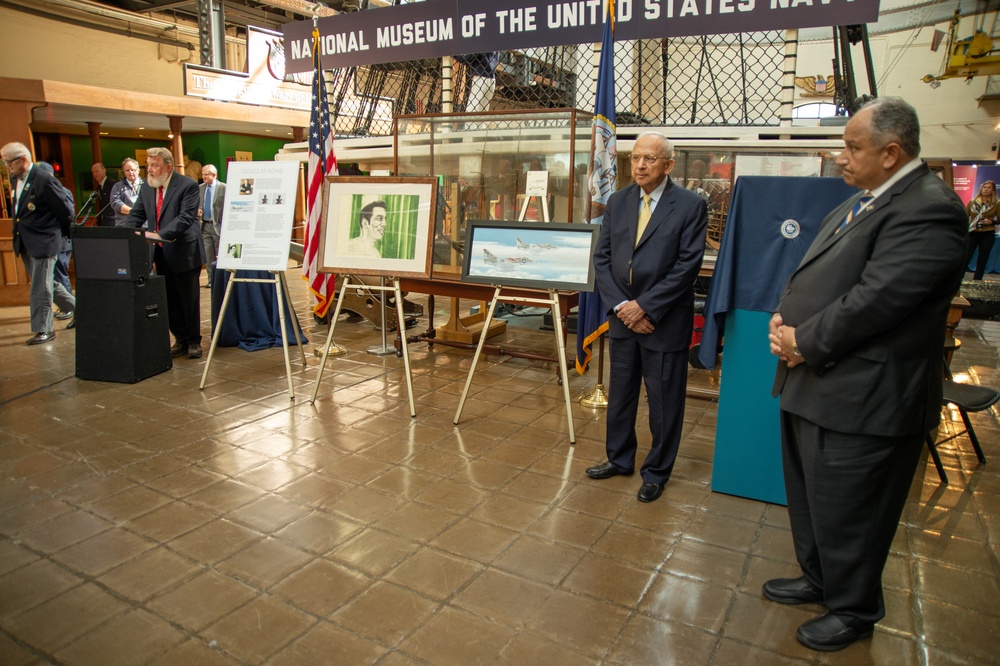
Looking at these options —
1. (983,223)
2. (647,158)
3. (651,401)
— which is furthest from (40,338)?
(983,223)

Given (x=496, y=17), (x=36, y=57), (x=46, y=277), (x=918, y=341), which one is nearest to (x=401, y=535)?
(x=918, y=341)

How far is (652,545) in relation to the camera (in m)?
2.82

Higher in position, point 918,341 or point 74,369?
point 918,341

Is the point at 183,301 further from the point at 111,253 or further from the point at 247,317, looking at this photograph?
the point at 111,253

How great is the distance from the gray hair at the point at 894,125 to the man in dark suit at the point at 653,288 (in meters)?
1.18

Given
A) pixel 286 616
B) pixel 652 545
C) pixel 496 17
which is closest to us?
pixel 286 616

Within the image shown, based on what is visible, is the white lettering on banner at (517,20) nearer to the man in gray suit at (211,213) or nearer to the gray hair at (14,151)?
the man in gray suit at (211,213)

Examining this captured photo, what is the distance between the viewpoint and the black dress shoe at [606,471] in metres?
3.46

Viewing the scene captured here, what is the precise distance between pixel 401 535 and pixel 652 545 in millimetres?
1096

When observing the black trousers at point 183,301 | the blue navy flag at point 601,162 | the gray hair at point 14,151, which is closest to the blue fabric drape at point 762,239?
the blue navy flag at point 601,162

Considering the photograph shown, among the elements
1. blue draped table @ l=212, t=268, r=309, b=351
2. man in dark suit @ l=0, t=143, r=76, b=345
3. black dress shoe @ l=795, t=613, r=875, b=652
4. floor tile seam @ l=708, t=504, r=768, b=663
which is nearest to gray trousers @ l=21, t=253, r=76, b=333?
man in dark suit @ l=0, t=143, r=76, b=345

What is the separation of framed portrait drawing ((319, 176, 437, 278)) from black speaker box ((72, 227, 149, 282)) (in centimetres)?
157

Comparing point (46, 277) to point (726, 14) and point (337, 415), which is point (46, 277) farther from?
point (726, 14)

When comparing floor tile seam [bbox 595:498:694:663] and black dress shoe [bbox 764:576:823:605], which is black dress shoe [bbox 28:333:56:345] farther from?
black dress shoe [bbox 764:576:823:605]
